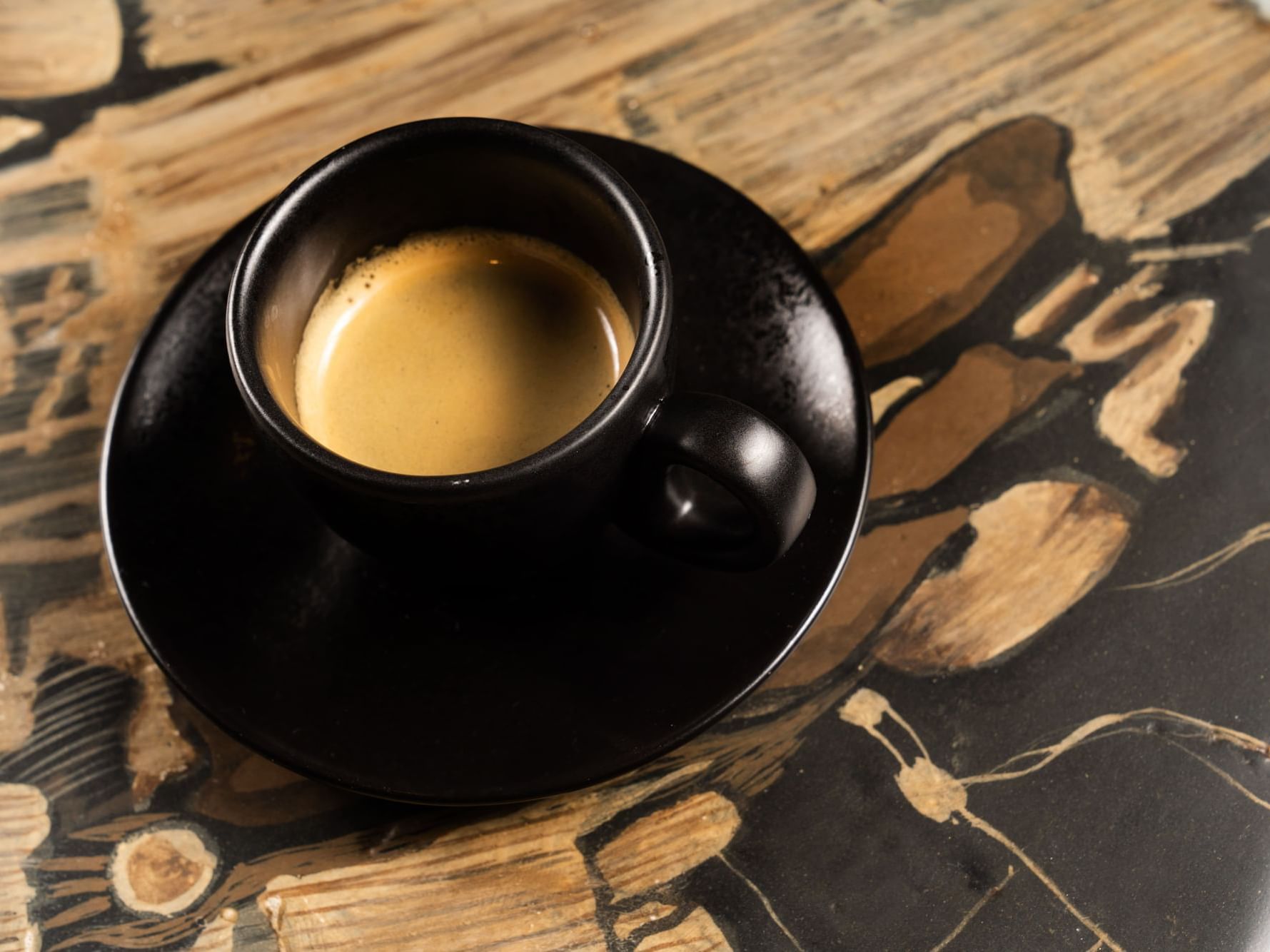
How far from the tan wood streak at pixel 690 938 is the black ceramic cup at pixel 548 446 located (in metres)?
0.24

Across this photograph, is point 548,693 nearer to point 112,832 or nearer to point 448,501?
point 448,501

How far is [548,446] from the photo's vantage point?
64cm

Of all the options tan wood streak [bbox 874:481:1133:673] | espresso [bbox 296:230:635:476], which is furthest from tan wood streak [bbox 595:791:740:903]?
espresso [bbox 296:230:635:476]

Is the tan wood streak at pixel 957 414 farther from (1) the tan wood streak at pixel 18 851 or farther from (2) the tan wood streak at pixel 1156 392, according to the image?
(1) the tan wood streak at pixel 18 851

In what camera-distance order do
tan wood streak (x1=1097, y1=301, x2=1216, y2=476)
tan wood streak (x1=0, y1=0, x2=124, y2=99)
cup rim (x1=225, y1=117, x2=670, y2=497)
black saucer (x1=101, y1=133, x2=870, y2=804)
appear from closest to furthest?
1. cup rim (x1=225, y1=117, x2=670, y2=497)
2. black saucer (x1=101, y1=133, x2=870, y2=804)
3. tan wood streak (x1=1097, y1=301, x2=1216, y2=476)
4. tan wood streak (x1=0, y1=0, x2=124, y2=99)

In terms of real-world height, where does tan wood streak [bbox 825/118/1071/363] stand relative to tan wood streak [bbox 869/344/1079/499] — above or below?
above

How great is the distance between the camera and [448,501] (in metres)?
0.61

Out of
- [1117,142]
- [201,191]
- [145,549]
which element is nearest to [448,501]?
[145,549]

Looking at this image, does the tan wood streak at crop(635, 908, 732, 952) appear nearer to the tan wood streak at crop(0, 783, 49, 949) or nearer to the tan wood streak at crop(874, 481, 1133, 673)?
the tan wood streak at crop(874, 481, 1133, 673)

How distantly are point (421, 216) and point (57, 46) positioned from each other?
1.61 feet

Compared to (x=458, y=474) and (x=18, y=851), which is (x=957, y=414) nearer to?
(x=458, y=474)

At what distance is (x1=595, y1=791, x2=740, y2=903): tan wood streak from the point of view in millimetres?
752

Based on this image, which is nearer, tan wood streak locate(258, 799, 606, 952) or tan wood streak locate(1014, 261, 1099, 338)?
tan wood streak locate(258, 799, 606, 952)

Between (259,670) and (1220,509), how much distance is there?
700mm
